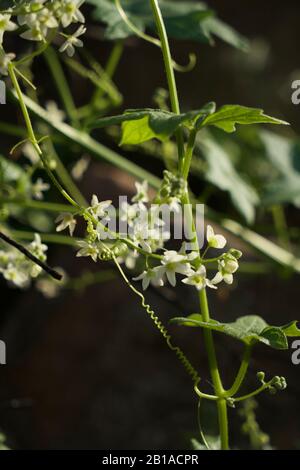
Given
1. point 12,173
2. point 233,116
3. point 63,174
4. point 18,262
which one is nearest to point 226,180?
point 63,174

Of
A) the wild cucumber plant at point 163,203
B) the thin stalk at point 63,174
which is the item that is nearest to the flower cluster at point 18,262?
the wild cucumber plant at point 163,203

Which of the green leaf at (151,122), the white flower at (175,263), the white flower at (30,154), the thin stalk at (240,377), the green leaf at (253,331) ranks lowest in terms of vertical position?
the thin stalk at (240,377)

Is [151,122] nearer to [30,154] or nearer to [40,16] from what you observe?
[40,16]

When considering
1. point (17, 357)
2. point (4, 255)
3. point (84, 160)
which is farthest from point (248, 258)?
point (4, 255)

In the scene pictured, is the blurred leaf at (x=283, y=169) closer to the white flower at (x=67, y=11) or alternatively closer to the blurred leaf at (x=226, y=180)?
the blurred leaf at (x=226, y=180)

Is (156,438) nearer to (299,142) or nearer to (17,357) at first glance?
(17,357)

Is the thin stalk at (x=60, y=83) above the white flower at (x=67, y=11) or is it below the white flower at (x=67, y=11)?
above

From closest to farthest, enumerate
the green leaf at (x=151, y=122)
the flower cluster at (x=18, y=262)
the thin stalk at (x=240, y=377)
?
the green leaf at (x=151, y=122)
the thin stalk at (x=240, y=377)
the flower cluster at (x=18, y=262)
